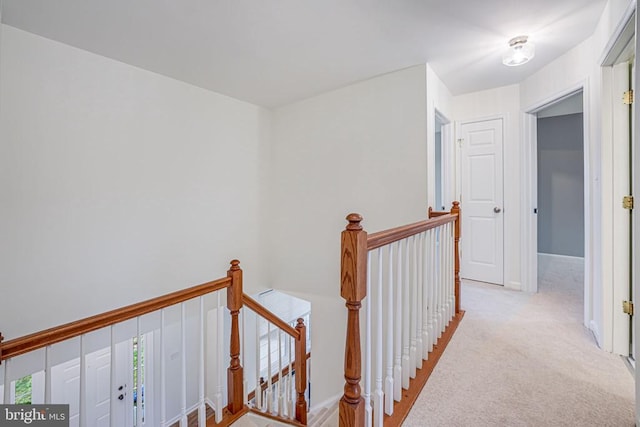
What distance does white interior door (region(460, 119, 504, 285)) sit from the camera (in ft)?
11.3

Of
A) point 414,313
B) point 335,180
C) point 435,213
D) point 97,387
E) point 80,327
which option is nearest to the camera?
point 80,327

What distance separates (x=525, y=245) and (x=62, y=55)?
15.4 ft

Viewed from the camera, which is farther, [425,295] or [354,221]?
[425,295]

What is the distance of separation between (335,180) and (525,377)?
2.41 metres

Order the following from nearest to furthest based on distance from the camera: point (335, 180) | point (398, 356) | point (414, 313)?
point (398, 356) → point (414, 313) → point (335, 180)

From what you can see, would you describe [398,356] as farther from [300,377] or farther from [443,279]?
[300,377]

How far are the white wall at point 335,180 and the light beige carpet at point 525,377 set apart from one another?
1187 millimetres

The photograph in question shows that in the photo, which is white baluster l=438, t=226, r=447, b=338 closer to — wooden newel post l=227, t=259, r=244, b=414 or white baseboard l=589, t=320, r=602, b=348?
white baseboard l=589, t=320, r=602, b=348

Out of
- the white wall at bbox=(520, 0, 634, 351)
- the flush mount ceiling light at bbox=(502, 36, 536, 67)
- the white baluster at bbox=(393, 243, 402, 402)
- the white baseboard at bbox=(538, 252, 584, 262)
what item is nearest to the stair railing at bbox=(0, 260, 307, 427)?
the white baluster at bbox=(393, 243, 402, 402)

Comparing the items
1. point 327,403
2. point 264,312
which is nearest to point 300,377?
point 327,403

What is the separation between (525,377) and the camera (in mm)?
1714

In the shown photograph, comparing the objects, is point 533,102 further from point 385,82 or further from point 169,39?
point 169,39

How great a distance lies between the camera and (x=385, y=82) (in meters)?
2.95

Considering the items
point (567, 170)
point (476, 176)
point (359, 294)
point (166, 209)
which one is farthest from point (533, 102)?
point (166, 209)
